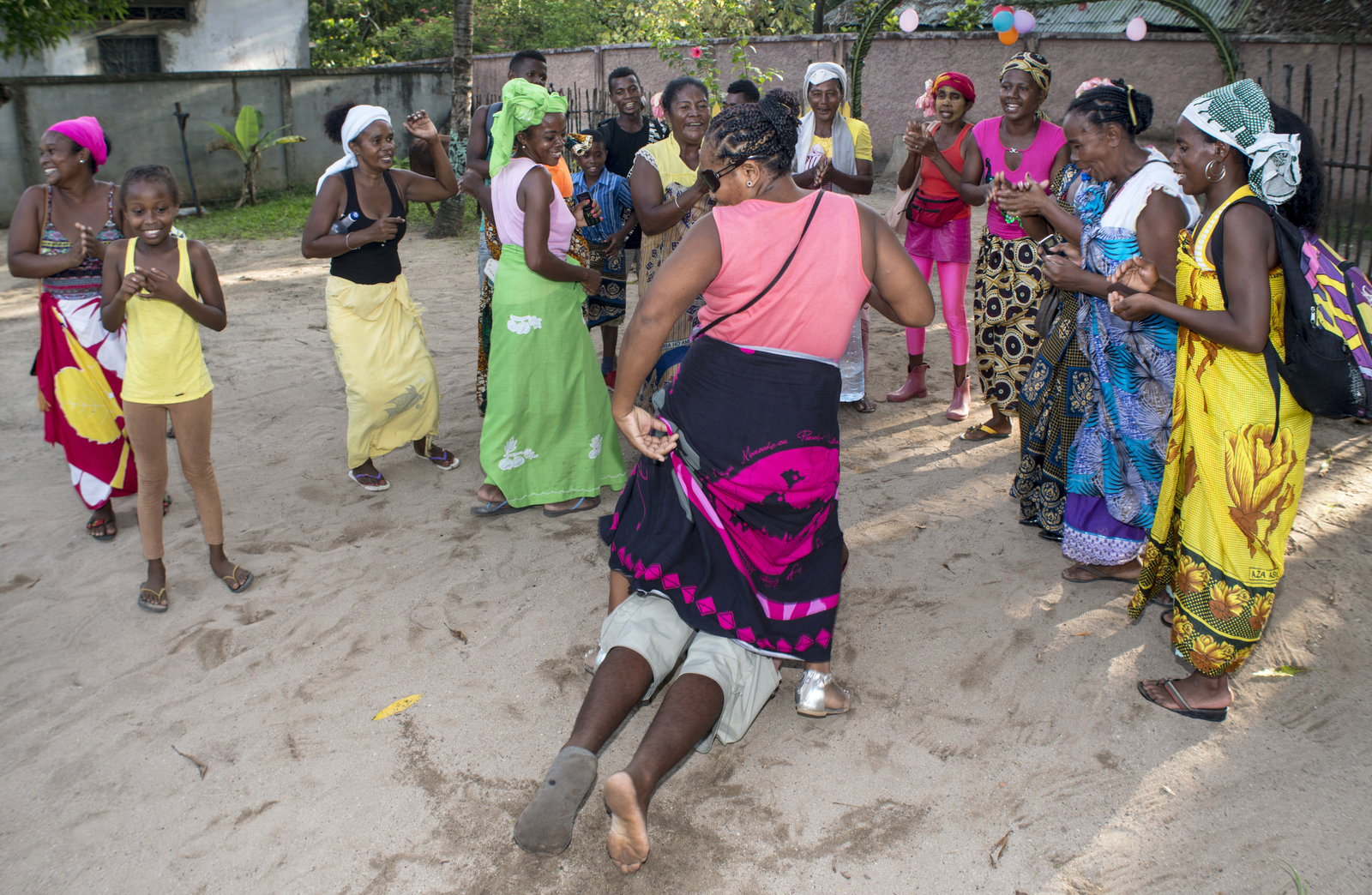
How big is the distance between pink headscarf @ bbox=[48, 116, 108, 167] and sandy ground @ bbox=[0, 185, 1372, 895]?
1688 mm

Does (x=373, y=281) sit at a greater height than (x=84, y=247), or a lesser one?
lesser

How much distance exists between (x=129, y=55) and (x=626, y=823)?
59.8ft

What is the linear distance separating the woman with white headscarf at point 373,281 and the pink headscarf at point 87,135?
88 cm

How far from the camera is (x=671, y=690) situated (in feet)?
8.78

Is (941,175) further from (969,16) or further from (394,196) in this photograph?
(969,16)

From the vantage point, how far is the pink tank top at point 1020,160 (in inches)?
183

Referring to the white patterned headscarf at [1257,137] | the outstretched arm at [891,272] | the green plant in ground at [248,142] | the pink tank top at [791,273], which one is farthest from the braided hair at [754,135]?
the green plant in ground at [248,142]

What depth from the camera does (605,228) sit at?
17.9 ft

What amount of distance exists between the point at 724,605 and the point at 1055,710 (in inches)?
46.4

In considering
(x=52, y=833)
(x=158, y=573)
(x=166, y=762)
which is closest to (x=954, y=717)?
(x=166, y=762)

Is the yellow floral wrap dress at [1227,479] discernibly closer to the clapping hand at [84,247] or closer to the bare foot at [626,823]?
the bare foot at [626,823]

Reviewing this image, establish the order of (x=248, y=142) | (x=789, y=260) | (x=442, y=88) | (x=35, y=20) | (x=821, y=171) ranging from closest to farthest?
1. (x=789, y=260)
2. (x=821, y=171)
3. (x=35, y=20)
4. (x=248, y=142)
5. (x=442, y=88)

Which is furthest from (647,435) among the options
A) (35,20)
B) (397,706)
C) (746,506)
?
(35,20)

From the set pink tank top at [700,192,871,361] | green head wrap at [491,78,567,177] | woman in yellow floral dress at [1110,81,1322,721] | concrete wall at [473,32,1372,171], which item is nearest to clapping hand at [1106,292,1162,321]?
woman in yellow floral dress at [1110,81,1322,721]
